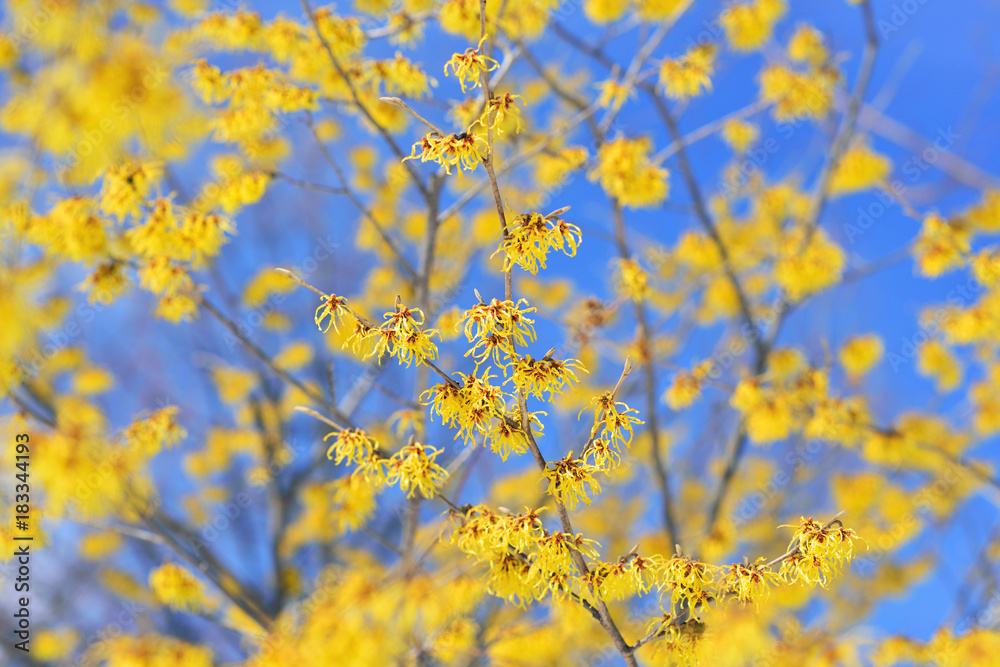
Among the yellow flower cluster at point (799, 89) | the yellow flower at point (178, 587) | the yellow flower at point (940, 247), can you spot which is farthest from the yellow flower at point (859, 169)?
the yellow flower at point (178, 587)

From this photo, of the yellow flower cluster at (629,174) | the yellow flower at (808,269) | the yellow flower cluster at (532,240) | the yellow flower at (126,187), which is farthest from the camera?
the yellow flower at (808,269)

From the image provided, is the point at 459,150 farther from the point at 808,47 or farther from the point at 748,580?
the point at 808,47

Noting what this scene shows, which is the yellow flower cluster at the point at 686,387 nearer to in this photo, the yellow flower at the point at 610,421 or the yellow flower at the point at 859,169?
the yellow flower at the point at 859,169

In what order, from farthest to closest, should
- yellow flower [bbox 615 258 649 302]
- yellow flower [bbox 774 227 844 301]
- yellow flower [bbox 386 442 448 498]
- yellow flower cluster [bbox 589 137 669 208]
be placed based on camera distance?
yellow flower [bbox 774 227 844 301] < yellow flower [bbox 615 258 649 302] < yellow flower cluster [bbox 589 137 669 208] < yellow flower [bbox 386 442 448 498]

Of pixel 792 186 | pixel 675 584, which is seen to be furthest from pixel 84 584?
pixel 792 186

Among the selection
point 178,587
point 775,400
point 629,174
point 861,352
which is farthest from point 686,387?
point 178,587

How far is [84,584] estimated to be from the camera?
367 inches

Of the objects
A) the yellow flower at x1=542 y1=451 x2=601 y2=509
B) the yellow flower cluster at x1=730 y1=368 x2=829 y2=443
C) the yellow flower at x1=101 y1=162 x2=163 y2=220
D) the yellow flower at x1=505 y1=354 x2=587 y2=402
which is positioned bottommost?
the yellow flower at x1=542 y1=451 x2=601 y2=509

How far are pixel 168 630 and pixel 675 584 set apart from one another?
9013 mm

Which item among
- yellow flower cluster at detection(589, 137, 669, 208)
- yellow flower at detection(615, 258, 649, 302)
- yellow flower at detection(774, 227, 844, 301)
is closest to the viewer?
yellow flower cluster at detection(589, 137, 669, 208)

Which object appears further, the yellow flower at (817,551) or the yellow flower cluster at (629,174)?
the yellow flower cluster at (629,174)

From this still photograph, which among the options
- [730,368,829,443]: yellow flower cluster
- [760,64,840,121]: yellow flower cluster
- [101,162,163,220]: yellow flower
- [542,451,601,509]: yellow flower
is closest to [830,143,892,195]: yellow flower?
[760,64,840,121]: yellow flower cluster

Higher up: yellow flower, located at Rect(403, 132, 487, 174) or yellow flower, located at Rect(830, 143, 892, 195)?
yellow flower, located at Rect(830, 143, 892, 195)

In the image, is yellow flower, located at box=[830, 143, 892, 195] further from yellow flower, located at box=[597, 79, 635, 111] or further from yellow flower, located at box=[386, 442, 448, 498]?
yellow flower, located at box=[386, 442, 448, 498]
